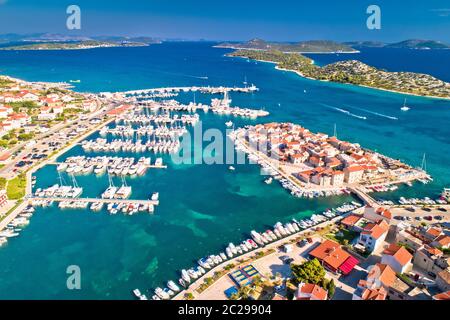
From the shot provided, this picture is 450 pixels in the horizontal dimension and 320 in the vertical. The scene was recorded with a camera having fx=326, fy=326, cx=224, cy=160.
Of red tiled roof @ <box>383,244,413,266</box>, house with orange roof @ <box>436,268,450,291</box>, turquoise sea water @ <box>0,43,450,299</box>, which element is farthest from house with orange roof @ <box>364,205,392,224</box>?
house with orange roof @ <box>436,268,450,291</box>

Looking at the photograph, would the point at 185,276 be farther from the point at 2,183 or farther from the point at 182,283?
the point at 2,183

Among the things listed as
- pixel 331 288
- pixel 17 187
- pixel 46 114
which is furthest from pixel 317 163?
pixel 46 114

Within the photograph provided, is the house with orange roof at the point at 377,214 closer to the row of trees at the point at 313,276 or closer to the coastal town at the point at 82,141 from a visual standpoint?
the row of trees at the point at 313,276
